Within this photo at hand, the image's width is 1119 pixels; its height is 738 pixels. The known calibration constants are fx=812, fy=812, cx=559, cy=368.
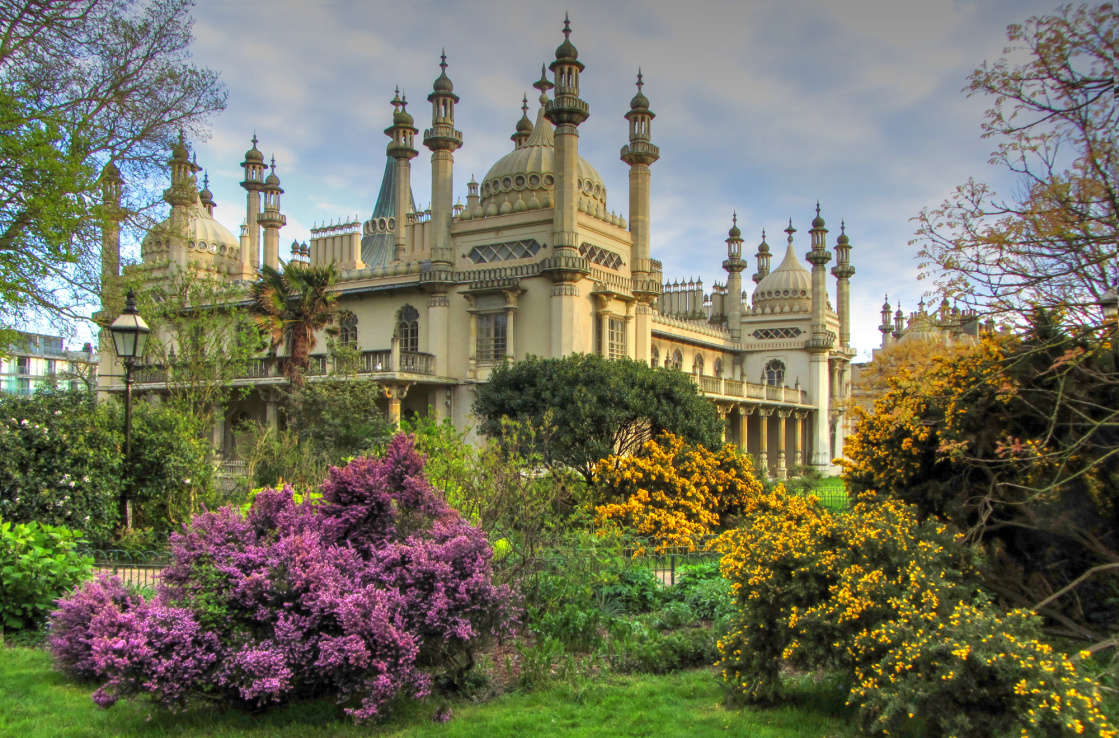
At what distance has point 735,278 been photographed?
42.1m

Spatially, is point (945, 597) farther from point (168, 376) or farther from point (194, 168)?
point (168, 376)

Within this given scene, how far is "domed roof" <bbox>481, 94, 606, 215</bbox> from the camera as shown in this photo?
26.4 meters

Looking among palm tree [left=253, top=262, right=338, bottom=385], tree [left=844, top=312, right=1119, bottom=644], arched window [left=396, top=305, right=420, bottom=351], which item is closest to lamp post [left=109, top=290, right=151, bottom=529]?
palm tree [left=253, top=262, right=338, bottom=385]

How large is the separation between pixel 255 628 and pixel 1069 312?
747cm

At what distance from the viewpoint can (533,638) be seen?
8719 millimetres

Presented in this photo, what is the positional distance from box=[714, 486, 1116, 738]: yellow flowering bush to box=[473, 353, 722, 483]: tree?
10897mm

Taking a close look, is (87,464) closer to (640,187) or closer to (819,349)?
(640,187)

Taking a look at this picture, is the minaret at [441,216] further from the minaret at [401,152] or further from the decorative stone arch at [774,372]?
the decorative stone arch at [774,372]

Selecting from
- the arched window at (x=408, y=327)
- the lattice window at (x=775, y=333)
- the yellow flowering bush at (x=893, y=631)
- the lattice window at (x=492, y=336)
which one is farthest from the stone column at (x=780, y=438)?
the yellow flowering bush at (x=893, y=631)

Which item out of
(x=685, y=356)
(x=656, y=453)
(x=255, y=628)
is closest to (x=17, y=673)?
(x=255, y=628)

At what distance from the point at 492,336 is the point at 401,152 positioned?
9.62m

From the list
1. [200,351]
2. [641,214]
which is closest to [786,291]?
[641,214]

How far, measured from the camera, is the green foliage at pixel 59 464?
11406 millimetres

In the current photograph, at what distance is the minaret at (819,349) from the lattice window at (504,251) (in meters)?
19.6
